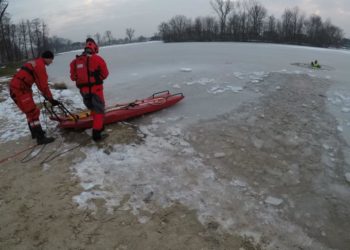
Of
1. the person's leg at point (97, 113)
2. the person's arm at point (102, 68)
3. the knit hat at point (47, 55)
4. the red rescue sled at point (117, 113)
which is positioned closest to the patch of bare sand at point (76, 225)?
the person's leg at point (97, 113)

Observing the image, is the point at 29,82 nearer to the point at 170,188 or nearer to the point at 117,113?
the point at 117,113

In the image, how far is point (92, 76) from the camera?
559 cm

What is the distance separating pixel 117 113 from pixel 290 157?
11.2 feet

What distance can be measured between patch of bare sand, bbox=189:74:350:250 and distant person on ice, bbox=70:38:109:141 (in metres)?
1.77

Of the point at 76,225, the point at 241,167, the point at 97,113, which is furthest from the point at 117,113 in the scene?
the point at 76,225

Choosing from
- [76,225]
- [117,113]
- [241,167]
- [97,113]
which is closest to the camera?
[76,225]

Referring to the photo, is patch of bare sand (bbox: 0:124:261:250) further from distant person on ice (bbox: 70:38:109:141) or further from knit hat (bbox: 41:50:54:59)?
knit hat (bbox: 41:50:54:59)

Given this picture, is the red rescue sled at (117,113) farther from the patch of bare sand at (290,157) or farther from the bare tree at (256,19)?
the bare tree at (256,19)

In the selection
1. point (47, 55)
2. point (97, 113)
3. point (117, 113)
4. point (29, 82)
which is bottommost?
point (117, 113)

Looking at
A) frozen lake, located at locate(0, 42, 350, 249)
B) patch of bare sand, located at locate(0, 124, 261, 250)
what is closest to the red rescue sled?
frozen lake, located at locate(0, 42, 350, 249)

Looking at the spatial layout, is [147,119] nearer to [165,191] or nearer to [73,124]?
[73,124]

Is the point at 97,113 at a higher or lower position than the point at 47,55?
lower

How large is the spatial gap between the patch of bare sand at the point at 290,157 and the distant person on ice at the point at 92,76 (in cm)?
177

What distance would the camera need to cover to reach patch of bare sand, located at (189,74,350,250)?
4.27 m
